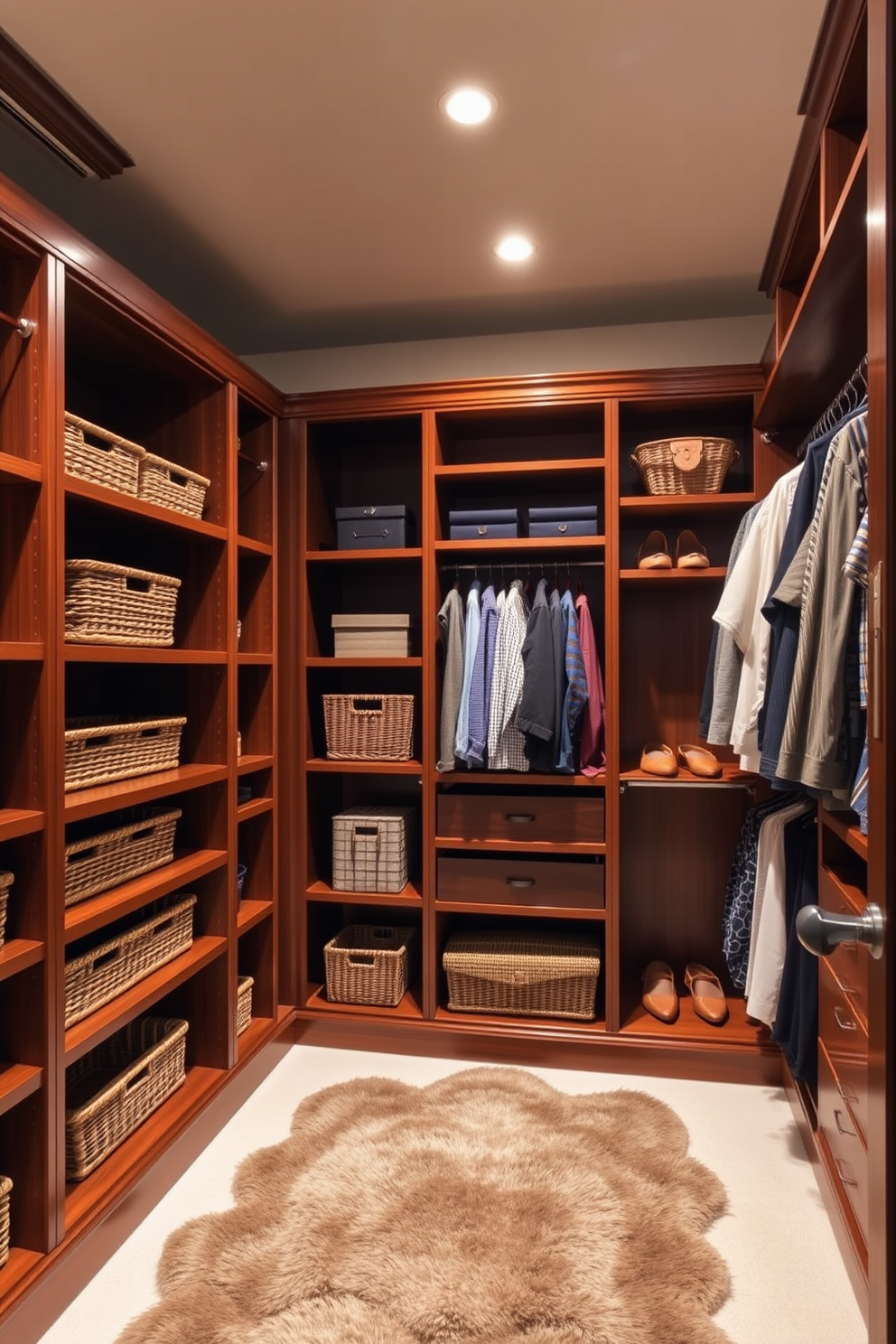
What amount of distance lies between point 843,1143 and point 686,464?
74.6 inches

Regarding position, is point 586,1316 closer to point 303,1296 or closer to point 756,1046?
point 303,1296

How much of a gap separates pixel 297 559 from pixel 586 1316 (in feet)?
7.38

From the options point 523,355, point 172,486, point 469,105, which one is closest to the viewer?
point 469,105

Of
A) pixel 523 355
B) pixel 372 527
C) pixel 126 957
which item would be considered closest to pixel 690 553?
pixel 523 355

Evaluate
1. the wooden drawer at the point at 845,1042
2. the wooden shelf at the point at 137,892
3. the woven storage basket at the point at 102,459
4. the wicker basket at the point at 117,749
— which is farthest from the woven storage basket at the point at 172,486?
the wooden drawer at the point at 845,1042

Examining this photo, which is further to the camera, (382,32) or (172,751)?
(172,751)

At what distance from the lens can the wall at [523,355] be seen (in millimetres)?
2955

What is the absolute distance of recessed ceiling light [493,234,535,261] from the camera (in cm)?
239

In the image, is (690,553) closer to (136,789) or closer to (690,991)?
(690,991)

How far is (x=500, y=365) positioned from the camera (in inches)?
123

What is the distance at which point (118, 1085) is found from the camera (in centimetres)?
194

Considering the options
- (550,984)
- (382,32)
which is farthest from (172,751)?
(382,32)

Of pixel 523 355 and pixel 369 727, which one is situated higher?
pixel 523 355

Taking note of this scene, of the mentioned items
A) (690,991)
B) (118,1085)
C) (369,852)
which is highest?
(369,852)
